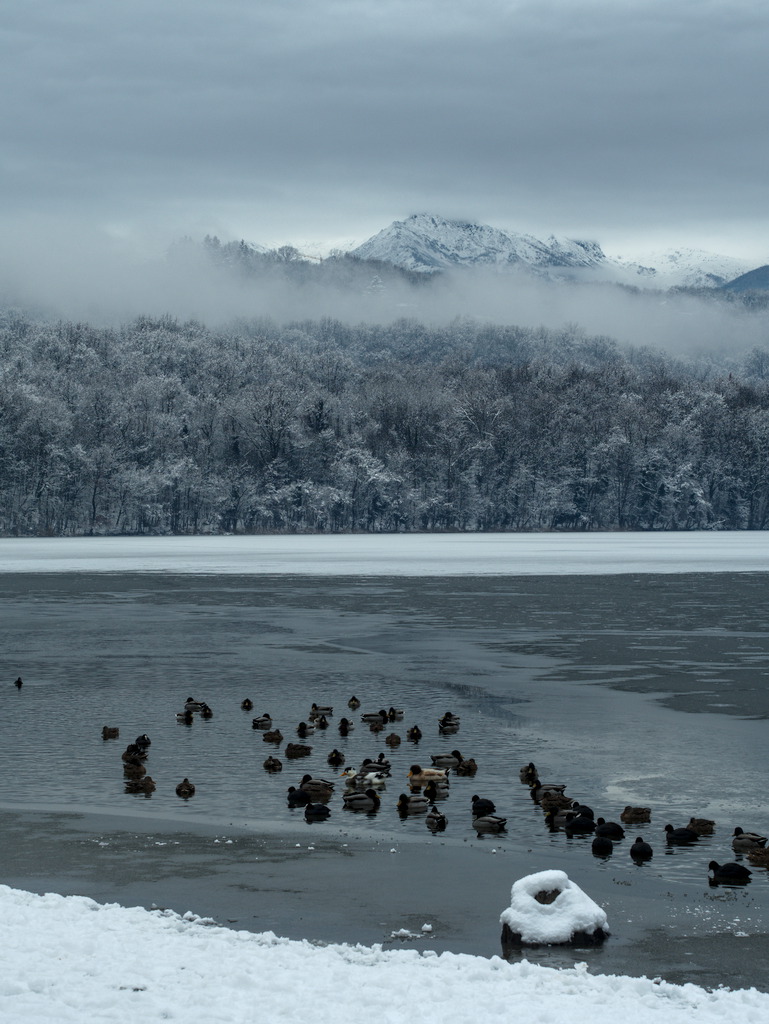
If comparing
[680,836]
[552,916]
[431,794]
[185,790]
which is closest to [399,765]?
[431,794]

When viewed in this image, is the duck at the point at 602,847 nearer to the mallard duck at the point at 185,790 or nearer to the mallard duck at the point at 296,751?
the mallard duck at the point at 185,790

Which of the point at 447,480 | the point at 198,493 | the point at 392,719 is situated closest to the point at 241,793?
the point at 392,719

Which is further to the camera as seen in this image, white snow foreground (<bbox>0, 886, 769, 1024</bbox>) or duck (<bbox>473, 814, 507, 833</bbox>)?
duck (<bbox>473, 814, 507, 833</bbox>)

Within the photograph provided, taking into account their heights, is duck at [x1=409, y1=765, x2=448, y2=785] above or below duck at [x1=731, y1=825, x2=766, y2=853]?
below

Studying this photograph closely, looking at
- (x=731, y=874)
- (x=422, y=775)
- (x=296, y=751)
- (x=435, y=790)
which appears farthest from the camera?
(x=296, y=751)

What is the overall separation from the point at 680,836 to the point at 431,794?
11.8ft

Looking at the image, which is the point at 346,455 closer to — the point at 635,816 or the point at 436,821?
the point at 436,821

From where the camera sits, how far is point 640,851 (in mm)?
13633

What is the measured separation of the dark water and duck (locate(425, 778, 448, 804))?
0.16 m

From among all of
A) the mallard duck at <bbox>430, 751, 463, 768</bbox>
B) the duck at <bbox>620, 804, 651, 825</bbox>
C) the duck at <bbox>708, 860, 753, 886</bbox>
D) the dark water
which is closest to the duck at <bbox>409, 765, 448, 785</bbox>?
the dark water

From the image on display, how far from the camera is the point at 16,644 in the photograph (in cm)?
3422

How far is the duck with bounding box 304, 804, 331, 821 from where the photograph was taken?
51.4ft

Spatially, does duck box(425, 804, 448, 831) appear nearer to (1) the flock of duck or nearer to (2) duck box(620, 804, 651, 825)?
(1) the flock of duck

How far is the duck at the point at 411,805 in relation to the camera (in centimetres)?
1605
